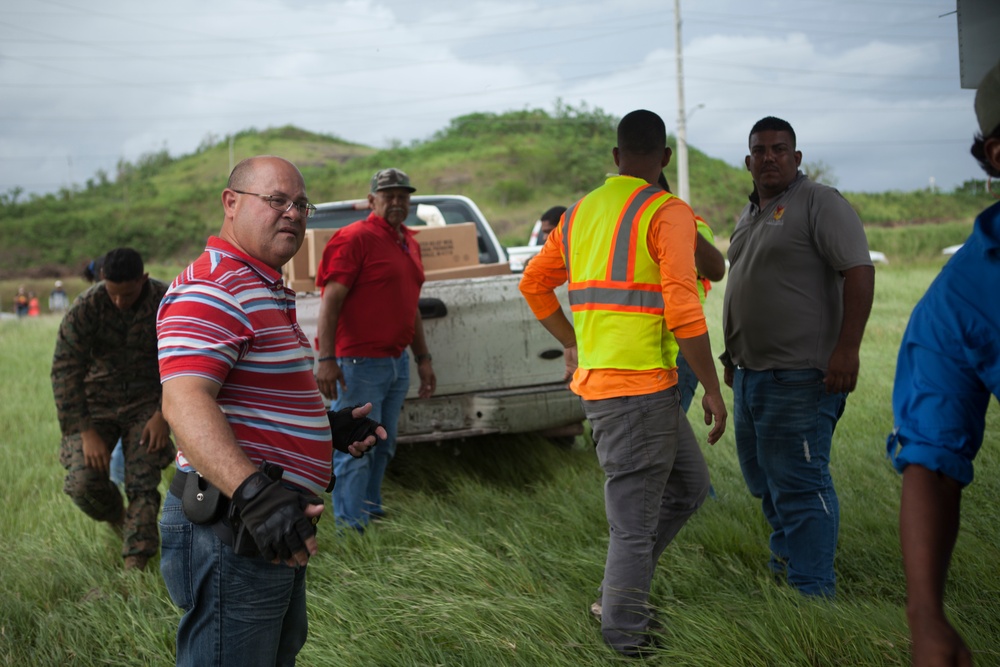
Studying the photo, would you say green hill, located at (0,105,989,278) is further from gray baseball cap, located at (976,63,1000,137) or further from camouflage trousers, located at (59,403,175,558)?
gray baseball cap, located at (976,63,1000,137)

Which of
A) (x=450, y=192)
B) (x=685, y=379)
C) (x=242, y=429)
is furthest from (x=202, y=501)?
(x=450, y=192)

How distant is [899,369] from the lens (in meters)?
1.74

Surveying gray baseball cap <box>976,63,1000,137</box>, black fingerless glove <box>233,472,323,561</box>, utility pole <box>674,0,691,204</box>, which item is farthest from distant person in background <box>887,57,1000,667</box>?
utility pole <box>674,0,691,204</box>

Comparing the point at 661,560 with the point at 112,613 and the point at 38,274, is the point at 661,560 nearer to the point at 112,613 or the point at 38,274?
the point at 112,613

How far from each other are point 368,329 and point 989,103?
3.79m

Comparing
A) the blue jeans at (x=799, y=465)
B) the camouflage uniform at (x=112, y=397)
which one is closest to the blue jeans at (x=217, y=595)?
the blue jeans at (x=799, y=465)

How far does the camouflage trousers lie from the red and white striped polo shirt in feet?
8.81

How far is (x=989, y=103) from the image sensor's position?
166 cm

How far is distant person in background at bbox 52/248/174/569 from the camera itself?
480 cm

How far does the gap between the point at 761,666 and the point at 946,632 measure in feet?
4.31

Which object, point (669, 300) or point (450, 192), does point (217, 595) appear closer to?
point (669, 300)

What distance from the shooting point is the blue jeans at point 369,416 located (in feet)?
16.3

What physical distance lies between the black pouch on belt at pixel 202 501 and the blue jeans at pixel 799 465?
2.40 metres

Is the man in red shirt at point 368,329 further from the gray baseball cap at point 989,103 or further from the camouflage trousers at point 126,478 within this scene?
the gray baseball cap at point 989,103
